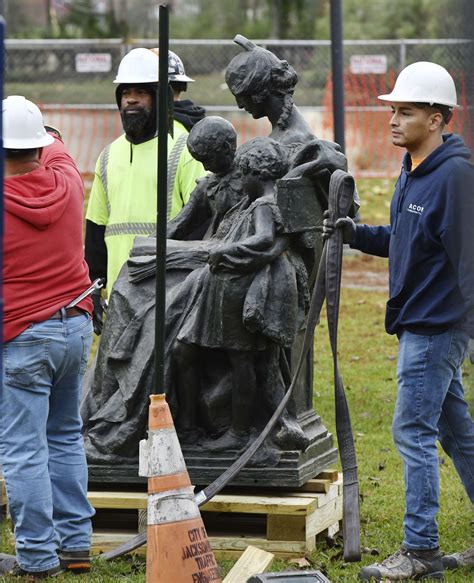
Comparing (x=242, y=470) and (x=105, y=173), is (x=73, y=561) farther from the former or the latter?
(x=105, y=173)

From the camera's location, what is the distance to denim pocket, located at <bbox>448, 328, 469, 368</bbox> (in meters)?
5.59

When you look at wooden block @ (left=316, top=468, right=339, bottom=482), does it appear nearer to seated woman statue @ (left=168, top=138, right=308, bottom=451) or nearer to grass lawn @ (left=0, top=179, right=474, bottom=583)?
grass lawn @ (left=0, top=179, right=474, bottom=583)

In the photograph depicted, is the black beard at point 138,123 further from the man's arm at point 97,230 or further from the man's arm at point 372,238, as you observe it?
the man's arm at point 372,238

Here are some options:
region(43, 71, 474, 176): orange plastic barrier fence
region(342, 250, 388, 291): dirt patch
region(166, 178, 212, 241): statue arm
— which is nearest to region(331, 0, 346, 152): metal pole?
region(342, 250, 388, 291): dirt patch

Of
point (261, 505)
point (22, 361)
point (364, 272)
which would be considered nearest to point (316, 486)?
point (261, 505)

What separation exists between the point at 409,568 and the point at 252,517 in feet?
3.39

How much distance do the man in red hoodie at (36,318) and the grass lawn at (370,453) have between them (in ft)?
1.19

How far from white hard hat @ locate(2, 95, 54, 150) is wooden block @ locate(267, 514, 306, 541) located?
6.41ft

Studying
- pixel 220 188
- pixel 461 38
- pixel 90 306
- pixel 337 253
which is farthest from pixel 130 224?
pixel 461 38

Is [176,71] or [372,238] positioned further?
[176,71]

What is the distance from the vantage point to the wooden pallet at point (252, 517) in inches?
245

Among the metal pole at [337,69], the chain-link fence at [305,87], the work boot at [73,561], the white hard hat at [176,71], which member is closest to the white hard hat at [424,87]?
the work boot at [73,561]

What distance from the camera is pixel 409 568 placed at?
18.7ft

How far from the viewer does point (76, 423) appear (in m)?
6.00
